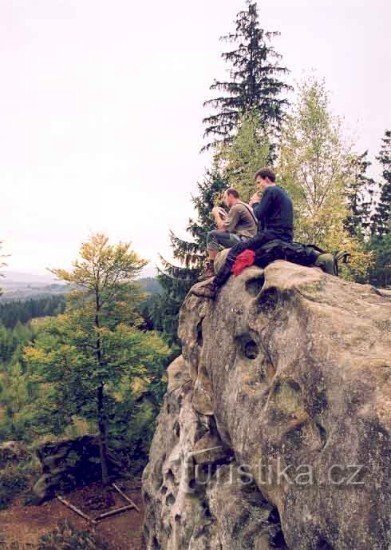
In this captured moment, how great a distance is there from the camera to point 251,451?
321 inches

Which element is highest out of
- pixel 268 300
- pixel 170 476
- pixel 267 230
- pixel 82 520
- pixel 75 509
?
pixel 267 230

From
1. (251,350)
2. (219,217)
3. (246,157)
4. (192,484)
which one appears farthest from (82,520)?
(246,157)

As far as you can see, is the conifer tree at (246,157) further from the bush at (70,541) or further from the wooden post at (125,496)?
the bush at (70,541)

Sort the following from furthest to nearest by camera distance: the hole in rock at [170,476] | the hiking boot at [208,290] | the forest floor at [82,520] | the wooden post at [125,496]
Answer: the wooden post at [125,496]
the forest floor at [82,520]
the hole in rock at [170,476]
the hiking boot at [208,290]

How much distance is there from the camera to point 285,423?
→ 291 inches

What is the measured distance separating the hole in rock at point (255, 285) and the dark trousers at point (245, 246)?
2.59ft

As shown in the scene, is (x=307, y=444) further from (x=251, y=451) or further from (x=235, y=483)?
(x=235, y=483)

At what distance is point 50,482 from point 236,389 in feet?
61.2

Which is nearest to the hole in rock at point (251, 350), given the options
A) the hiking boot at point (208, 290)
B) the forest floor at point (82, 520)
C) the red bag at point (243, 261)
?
the red bag at point (243, 261)

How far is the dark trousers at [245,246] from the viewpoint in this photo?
10.1 meters

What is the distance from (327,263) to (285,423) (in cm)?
440

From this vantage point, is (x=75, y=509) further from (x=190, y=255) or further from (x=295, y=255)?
(x=295, y=255)

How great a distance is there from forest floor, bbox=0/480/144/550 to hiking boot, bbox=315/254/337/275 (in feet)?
48.5

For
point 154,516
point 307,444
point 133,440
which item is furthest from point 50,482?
point 307,444
